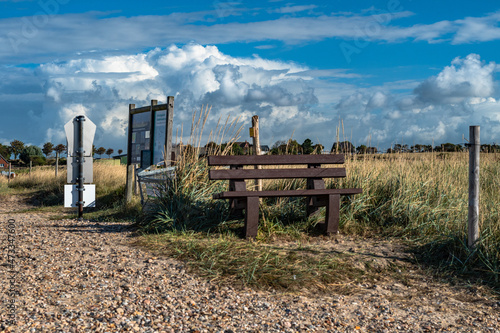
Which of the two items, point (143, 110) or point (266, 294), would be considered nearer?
point (266, 294)

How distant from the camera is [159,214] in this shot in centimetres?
612

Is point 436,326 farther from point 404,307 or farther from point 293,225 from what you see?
point 293,225

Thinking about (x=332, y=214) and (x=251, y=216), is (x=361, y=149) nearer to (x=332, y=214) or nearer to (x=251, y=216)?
(x=332, y=214)

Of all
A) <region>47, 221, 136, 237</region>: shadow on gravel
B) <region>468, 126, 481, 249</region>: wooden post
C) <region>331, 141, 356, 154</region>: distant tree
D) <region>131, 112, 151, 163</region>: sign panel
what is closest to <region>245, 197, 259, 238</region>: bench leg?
<region>47, 221, 136, 237</region>: shadow on gravel

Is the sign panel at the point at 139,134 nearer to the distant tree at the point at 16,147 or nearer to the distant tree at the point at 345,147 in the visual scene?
the distant tree at the point at 345,147

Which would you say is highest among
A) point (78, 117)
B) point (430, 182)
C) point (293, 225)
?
point (78, 117)

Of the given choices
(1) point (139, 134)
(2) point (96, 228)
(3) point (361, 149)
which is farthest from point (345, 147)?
(1) point (139, 134)

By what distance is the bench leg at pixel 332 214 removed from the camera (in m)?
5.87

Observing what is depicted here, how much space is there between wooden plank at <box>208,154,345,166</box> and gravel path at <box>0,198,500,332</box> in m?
1.52

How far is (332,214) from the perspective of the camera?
5.89 metres

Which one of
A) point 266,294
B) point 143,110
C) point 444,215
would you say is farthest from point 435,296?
point 143,110

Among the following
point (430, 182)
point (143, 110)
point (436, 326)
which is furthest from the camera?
point (143, 110)

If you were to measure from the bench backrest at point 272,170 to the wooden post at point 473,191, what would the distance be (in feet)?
5.38

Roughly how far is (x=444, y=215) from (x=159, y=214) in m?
3.98
